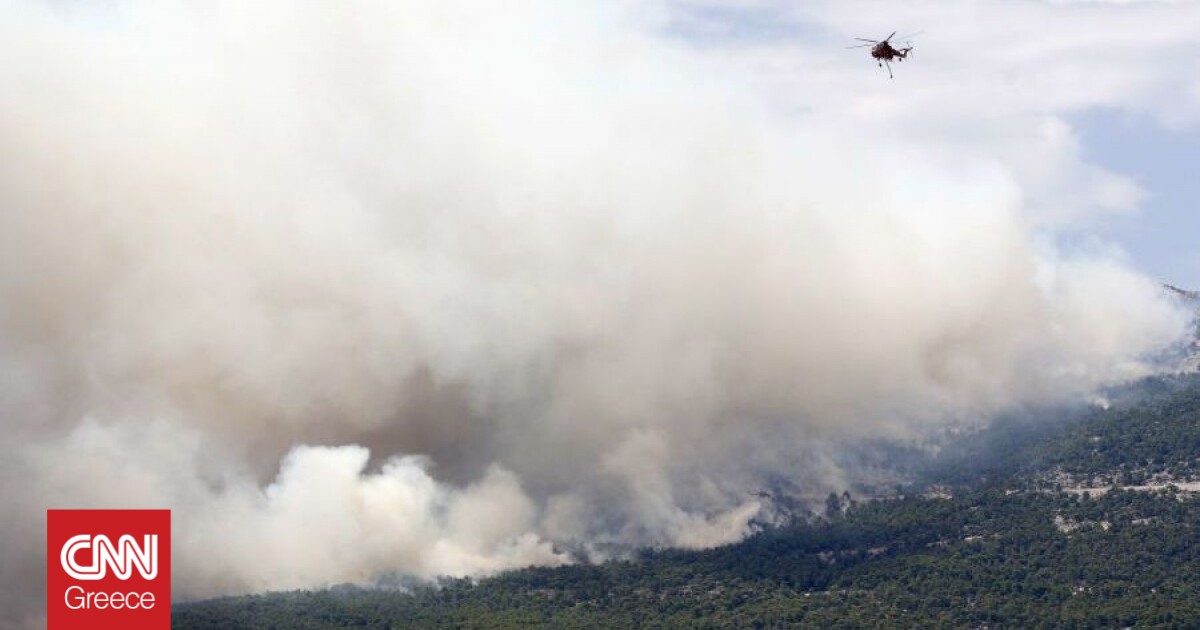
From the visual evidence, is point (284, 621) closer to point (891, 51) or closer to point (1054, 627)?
point (1054, 627)

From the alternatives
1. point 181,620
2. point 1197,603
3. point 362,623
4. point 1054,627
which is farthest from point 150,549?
point 1197,603

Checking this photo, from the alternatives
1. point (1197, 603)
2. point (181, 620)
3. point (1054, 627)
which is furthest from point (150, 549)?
point (1197, 603)

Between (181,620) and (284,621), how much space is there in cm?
1433

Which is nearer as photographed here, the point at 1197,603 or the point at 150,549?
the point at 150,549

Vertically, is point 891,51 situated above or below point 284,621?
above

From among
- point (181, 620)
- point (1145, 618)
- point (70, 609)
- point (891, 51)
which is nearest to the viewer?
point (891, 51)

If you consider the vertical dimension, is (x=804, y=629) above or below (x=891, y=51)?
below

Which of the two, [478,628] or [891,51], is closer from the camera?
[891,51]

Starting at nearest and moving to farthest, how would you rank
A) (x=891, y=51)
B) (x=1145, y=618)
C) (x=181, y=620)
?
(x=891, y=51) → (x=181, y=620) → (x=1145, y=618)

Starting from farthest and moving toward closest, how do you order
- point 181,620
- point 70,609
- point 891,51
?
point 181,620 → point 70,609 → point 891,51

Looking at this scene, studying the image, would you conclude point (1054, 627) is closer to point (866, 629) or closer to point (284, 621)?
point (866, 629)

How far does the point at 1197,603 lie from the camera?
653 feet

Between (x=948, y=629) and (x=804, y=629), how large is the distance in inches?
648

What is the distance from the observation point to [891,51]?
122 metres
